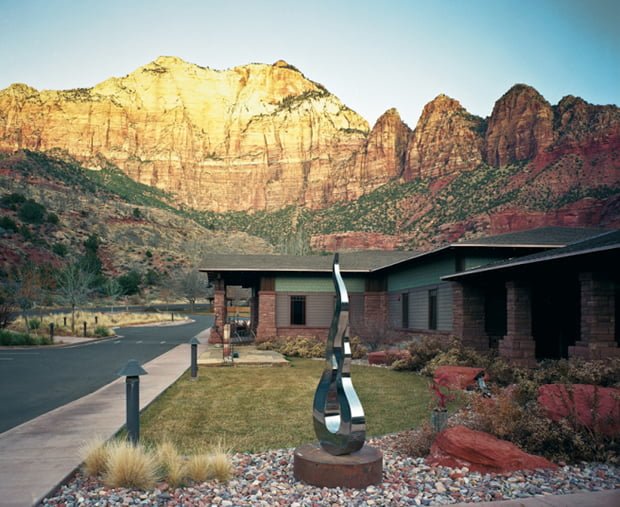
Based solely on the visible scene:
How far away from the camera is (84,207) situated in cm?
9044

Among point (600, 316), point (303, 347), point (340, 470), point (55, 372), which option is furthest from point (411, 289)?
point (340, 470)

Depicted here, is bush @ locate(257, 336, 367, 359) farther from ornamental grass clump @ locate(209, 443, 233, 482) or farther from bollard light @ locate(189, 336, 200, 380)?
ornamental grass clump @ locate(209, 443, 233, 482)

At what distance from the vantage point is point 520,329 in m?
16.1

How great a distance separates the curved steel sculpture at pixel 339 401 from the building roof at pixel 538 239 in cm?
1344

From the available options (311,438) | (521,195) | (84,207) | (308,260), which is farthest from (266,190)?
(311,438)

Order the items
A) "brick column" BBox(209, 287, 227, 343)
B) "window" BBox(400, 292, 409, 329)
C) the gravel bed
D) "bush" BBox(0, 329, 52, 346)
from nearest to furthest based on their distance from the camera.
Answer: the gravel bed, "window" BBox(400, 292, 409, 329), "bush" BBox(0, 329, 52, 346), "brick column" BBox(209, 287, 227, 343)

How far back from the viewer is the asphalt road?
12273 mm

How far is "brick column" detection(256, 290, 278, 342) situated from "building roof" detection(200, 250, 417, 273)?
4.62 ft

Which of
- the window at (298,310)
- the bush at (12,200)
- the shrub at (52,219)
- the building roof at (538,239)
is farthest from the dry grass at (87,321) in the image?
the bush at (12,200)

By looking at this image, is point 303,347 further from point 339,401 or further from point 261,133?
point 261,133

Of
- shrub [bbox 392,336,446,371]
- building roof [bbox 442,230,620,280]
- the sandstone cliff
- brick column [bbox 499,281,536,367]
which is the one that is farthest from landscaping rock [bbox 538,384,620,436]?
the sandstone cliff

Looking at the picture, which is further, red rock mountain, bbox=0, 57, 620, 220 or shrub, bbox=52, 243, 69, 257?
red rock mountain, bbox=0, 57, 620, 220

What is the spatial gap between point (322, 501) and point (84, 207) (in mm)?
91566

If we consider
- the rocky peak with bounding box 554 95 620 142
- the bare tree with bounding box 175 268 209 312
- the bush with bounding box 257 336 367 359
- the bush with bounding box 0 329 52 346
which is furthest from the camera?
the rocky peak with bounding box 554 95 620 142
